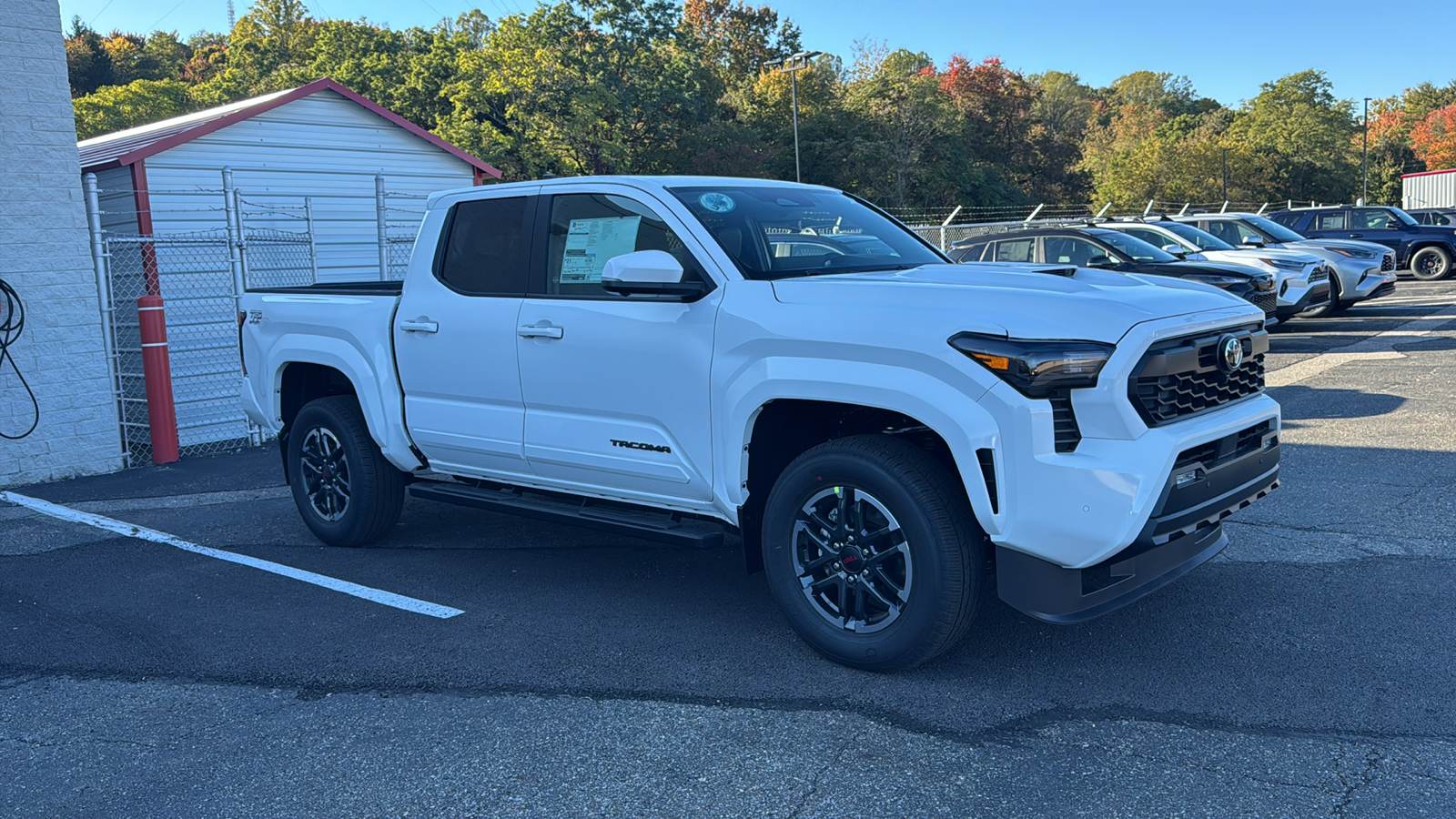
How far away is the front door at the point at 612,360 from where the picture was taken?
4617 mm

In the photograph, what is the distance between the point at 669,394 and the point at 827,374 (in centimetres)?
81

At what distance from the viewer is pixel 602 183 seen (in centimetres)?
519

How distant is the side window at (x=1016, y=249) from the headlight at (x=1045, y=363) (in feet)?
34.9

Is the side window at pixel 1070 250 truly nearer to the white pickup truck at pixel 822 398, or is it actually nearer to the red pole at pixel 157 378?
the white pickup truck at pixel 822 398

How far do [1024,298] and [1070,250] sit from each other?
34.2 feet

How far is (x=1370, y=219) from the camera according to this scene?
2361cm

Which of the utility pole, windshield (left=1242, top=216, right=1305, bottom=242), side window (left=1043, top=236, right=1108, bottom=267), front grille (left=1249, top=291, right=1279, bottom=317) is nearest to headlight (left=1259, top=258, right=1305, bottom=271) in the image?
front grille (left=1249, top=291, right=1279, bottom=317)

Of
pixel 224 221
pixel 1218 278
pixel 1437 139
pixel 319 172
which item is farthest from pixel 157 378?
pixel 1437 139

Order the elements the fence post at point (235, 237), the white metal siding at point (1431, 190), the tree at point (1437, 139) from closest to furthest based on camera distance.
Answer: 1. the fence post at point (235, 237)
2. the white metal siding at point (1431, 190)
3. the tree at point (1437, 139)

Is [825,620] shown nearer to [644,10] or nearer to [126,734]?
[126,734]

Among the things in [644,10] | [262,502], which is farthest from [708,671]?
[644,10]

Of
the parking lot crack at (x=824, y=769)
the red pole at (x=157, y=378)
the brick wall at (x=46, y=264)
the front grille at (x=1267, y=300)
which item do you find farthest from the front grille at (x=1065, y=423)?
the front grille at (x=1267, y=300)

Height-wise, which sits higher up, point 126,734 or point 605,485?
point 605,485

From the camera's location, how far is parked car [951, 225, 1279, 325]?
13273 mm
